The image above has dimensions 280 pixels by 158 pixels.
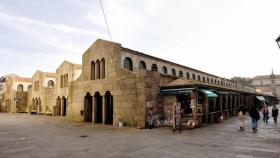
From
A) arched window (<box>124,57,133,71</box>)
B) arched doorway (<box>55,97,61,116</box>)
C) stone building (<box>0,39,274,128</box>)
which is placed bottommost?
arched doorway (<box>55,97,61,116</box>)

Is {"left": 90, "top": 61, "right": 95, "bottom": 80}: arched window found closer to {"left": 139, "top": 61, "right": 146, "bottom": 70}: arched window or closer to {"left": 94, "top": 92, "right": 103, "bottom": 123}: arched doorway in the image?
{"left": 94, "top": 92, "right": 103, "bottom": 123}: arched doorway

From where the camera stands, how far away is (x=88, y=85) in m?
23.6

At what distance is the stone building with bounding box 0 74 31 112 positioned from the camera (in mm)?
50594

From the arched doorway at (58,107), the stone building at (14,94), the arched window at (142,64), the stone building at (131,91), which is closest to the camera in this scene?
the stone building at (131,91)

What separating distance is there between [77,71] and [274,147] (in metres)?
30.1

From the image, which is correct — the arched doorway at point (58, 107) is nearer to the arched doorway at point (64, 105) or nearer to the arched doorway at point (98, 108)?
the arched doorway at point (64, 105)

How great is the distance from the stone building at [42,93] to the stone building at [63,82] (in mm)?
1926

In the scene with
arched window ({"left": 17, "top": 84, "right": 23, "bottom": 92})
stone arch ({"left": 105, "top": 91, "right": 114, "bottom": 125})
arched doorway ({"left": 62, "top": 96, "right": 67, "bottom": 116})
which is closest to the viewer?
stone arch ({"left": 105, "top": 91, "right": 114, "bottom": 125})

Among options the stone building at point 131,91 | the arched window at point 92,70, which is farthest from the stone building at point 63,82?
the arched window at point 92,70

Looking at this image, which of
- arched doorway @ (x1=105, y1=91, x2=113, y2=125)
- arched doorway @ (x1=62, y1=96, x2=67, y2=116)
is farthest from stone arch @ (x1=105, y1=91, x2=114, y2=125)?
arched doorway @ (x1=62, y1=96, x2=67, y2=116)

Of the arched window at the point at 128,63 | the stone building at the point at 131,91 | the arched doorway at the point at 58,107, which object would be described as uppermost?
the arched window at the point at 128,63

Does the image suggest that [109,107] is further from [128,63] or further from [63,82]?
[63,82]

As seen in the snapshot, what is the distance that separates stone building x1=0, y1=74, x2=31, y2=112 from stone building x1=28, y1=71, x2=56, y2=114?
5717mm

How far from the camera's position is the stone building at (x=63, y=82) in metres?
35.0
